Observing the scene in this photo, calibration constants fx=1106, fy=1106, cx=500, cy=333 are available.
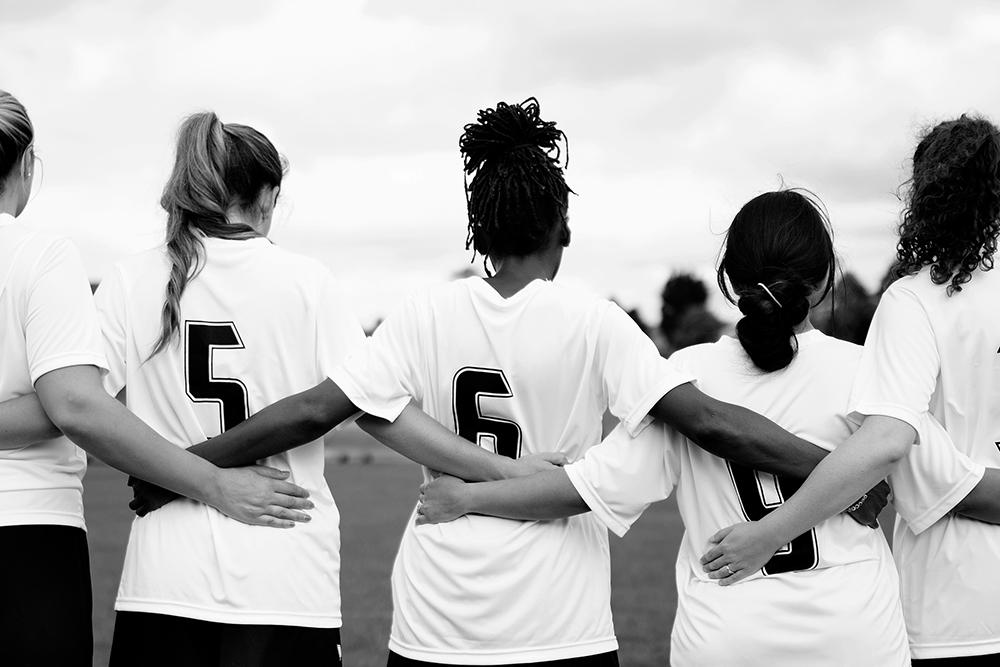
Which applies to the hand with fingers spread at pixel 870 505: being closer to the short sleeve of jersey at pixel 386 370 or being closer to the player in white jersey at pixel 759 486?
the player in white jersey at pixel 759 486

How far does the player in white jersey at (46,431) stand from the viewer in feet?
10.9

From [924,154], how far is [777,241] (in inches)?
25.5

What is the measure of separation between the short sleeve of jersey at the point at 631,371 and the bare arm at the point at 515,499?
0.95 feet

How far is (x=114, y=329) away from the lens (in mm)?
3748

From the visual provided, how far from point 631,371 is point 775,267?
564 millimetres

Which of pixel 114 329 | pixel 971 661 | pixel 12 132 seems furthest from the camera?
pixel 114 329

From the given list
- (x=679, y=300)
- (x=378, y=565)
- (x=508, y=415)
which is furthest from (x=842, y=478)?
(x=679, y=300)

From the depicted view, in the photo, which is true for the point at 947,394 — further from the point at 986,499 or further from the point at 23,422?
the point at 23,422

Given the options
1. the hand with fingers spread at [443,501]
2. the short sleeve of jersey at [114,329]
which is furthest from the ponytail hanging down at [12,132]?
the hand with fingers spread at [443,501]

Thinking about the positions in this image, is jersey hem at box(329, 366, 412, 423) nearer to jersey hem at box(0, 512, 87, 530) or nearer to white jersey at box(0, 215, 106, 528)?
white jersey at box(0, 215, 106, 528)

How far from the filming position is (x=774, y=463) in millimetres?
3385

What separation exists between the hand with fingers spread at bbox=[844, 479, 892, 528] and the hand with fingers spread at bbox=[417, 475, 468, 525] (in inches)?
48.4

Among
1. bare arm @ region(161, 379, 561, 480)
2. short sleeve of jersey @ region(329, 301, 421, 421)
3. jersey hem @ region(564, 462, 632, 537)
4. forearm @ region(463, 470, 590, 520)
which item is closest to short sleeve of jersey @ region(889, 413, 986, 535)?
jersey hem @ region(564, 462, 632, 537)

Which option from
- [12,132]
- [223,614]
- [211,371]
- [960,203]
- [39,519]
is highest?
[12,132]
